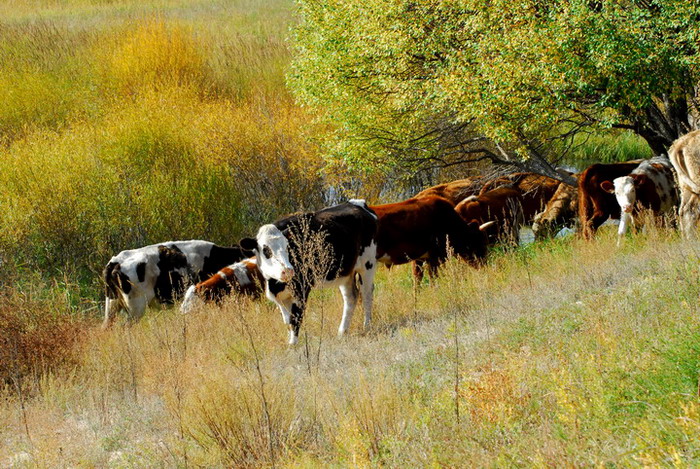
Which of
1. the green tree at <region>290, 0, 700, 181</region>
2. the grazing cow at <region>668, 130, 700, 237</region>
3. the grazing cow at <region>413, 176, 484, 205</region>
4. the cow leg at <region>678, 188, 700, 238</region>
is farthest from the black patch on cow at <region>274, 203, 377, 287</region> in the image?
the grazing cow at <region>413, 176, 484, 205</region>

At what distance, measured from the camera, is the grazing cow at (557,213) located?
15.9 metres

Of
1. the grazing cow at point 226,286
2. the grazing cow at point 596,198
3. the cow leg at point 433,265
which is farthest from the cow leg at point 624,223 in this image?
the grazing cow at point 226,286

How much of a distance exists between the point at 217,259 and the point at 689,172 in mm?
7062

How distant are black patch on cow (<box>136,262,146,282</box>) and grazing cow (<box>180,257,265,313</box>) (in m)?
0.72

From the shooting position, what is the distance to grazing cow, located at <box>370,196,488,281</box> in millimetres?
11117

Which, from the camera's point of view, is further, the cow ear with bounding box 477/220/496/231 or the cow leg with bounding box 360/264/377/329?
the cow ear with bounding box 477/220/496/231

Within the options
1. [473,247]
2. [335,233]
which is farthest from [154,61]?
[335,233]

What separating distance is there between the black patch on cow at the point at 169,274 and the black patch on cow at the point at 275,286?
10.8 feet

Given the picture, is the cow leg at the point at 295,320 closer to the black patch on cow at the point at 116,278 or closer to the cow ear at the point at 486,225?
the black patch on cow at the point at 116,278

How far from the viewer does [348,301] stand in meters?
9.42

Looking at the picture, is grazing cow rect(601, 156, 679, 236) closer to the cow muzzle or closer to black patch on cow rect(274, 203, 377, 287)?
black patch on cow rect(274, 203, 377, 287)

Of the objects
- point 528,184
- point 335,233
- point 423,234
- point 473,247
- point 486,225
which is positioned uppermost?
point 335,233

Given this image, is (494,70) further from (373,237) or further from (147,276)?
(147,276)

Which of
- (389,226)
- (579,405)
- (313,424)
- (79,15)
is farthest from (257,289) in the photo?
(79,15)
